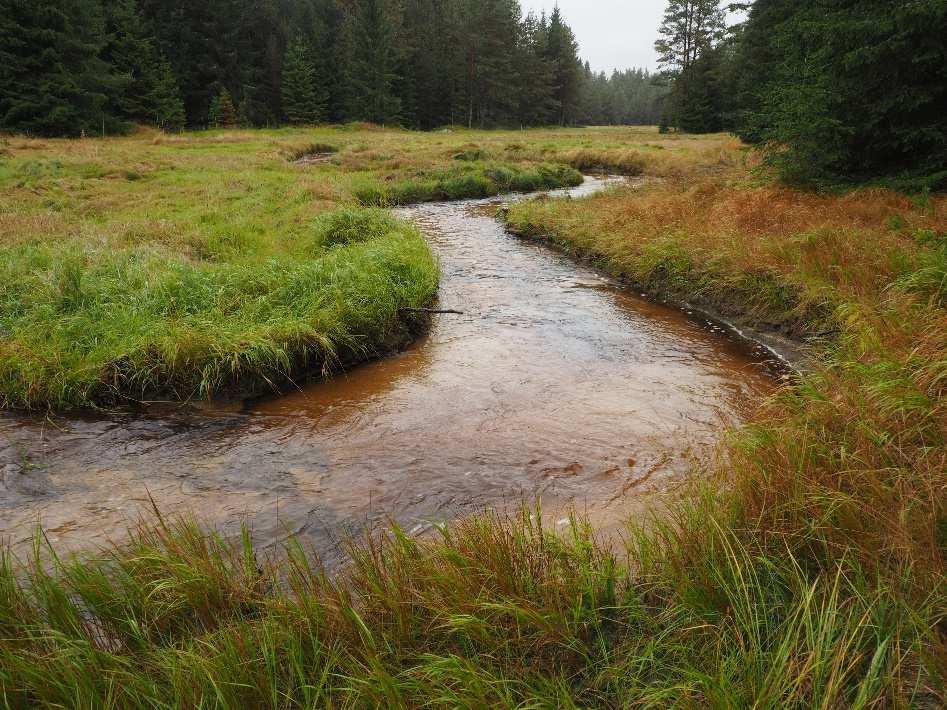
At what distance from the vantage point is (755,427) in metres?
4.36

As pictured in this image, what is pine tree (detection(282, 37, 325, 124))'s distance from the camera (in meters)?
52.2

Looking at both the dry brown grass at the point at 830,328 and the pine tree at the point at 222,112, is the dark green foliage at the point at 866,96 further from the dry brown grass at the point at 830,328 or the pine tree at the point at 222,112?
the pine tree at the point at 222,112

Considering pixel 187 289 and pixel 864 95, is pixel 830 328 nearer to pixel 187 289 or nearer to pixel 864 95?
pixel 864 95

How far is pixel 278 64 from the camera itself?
56.8 meters

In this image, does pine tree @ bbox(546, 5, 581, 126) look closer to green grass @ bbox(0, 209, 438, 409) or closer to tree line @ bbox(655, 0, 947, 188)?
tree line @ bbox(655, 0, 947, 188)

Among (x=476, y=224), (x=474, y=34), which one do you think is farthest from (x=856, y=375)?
(x=474, y=34)

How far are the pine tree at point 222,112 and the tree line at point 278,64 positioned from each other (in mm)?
91

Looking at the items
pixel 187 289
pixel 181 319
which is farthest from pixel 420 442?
pixel 187 289

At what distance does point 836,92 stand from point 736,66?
32.3 meters

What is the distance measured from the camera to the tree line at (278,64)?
3219 cm

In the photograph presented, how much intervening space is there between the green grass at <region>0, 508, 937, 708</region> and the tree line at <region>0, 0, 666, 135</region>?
38553 mm

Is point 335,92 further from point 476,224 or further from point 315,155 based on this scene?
point 476,224

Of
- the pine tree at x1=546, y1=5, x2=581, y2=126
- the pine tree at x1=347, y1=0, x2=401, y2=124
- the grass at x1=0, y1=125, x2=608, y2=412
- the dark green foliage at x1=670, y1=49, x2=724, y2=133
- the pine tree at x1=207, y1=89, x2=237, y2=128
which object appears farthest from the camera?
the pine tree at x1=546, y1=5, x2=581, y2=126

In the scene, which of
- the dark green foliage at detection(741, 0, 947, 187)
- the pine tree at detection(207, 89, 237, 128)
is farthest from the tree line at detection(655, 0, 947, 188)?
the pine tree at detection(207, 89, 237, 128)
